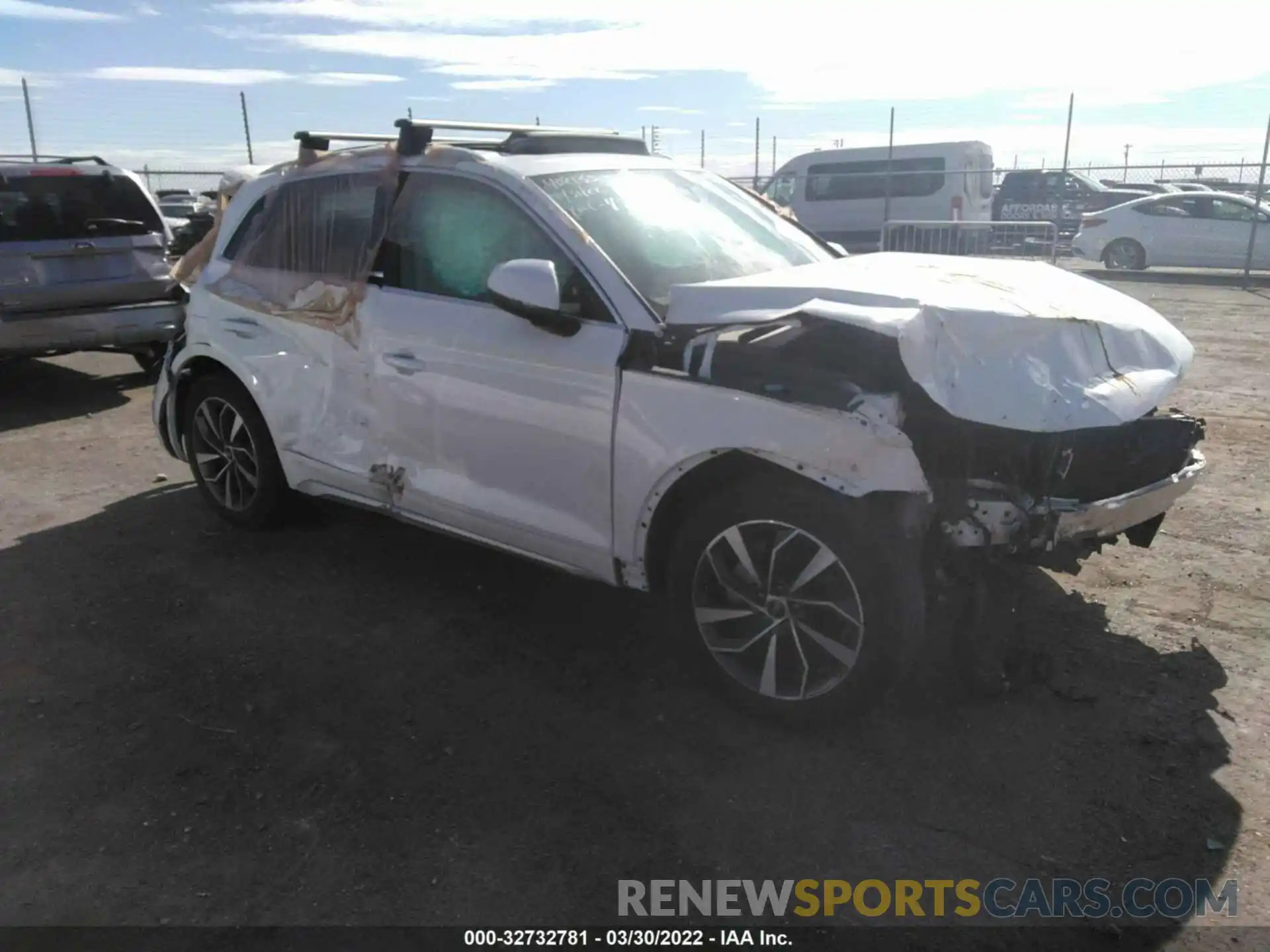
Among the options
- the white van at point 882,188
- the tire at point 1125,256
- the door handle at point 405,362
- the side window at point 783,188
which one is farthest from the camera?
the side window at point 783,188

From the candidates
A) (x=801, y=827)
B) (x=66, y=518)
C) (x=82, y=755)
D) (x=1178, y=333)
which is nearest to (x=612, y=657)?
(x=801, y=827)

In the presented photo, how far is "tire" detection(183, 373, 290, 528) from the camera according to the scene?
198 inches

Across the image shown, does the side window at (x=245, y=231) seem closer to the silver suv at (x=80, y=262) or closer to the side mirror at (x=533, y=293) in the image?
the side mirror at (x=533, y=293)

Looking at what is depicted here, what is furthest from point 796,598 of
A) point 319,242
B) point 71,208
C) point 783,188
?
point 783,188

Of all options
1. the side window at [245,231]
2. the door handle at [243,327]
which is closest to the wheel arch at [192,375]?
the door handle at [243,327]

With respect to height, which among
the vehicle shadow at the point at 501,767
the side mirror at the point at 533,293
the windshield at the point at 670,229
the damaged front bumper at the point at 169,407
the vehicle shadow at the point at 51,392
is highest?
→ the windshield at the point at 670,229

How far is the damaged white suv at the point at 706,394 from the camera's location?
125 inches

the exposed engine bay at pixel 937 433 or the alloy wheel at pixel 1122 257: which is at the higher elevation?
the exposed engine bay at pixel 937 433

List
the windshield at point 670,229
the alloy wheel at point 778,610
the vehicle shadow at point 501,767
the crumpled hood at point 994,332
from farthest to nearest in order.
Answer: the windshield at point 670,229, the alloy wheel at point 778,610, the crumpled hood at point 994,332, the vehicle shadow at point 501,767

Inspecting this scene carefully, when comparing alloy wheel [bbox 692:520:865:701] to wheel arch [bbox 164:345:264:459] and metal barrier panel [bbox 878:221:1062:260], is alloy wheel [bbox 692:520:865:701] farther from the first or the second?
metal barrier panel [bbox 878:221:1062:260]

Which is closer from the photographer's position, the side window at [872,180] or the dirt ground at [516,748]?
the dirt ground at [516,748]

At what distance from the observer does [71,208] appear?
820cm

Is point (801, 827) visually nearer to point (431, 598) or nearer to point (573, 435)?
point (573, 435)

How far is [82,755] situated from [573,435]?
1.97m
